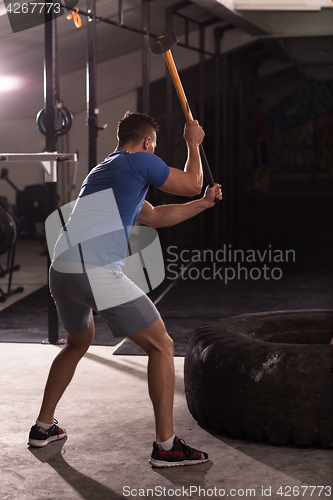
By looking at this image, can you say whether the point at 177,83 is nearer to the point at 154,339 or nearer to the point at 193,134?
the point at 193,134

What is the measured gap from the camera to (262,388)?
113 inches

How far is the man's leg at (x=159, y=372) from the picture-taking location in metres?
2.76

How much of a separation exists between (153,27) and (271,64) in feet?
32.9

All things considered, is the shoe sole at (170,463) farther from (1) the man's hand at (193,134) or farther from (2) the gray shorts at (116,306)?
(1) the man's hand at (193,134)

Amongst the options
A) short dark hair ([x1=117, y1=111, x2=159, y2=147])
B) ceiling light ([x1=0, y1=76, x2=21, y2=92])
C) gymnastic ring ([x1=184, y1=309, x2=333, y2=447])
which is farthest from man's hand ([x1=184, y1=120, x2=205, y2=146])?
ceiling light ([x1=0, y1=76, x2=21, y2=92])

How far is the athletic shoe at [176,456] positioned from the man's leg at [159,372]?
5 centimetres

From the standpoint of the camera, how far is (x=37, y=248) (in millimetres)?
10273

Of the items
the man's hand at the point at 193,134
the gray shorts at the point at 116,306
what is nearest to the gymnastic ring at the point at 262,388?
the gray shorts at the point at 116,306

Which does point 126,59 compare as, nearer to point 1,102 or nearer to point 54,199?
point 1,102

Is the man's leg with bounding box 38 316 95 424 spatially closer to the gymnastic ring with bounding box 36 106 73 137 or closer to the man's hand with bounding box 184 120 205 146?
the man's hand with bounding box 184 120 205 146

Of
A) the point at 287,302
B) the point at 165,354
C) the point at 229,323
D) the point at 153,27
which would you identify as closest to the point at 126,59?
the point at 153,27

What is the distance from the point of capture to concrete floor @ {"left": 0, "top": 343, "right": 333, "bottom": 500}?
8.37ft

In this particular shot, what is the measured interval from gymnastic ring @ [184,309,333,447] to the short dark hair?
1.03m

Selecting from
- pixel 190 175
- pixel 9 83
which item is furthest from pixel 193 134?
pixel 9 83
